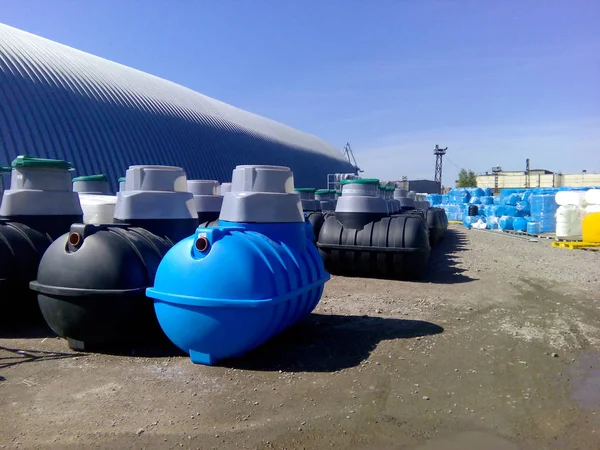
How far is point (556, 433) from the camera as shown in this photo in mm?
3383

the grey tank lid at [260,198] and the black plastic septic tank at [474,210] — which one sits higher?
the grey tank lid at [260,198]

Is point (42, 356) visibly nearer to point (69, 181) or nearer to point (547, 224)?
point (69, 181)

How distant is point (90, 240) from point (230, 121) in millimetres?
20830

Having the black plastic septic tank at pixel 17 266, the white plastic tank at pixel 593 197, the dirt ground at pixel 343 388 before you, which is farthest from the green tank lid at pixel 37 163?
the white plastic tank at pixel 593 197

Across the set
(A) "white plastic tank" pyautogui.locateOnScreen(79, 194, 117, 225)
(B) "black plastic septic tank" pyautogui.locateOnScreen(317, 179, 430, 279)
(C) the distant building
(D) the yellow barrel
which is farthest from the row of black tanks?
(C) the distant building

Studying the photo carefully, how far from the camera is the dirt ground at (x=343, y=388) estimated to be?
3293 mm

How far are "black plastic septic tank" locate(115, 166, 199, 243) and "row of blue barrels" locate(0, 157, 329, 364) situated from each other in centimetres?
4

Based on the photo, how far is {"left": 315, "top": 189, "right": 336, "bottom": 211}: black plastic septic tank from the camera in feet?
46.4

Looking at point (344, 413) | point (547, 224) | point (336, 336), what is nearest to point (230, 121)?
point (547, 224)

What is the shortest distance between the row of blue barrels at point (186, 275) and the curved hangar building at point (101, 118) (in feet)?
28.0

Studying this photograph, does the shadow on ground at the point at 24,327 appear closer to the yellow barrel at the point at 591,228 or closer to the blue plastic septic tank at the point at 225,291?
the blue plastic septic tank at the point at 225,291

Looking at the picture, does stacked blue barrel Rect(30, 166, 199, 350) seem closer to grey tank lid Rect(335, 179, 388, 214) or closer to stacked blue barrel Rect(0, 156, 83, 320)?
stacked blue barrel Rect(0, 156, 83, 320)

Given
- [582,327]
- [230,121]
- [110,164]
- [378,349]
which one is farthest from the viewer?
[230,121]

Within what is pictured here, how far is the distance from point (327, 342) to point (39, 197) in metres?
3.91
